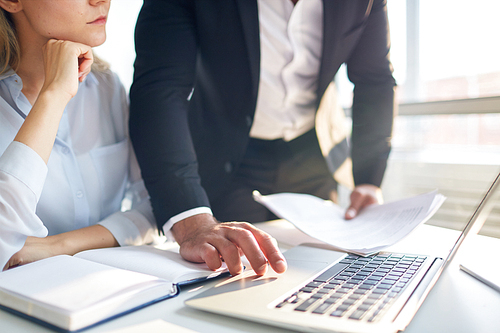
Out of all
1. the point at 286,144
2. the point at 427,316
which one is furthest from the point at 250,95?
the point at 427,316

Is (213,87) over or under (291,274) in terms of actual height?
over

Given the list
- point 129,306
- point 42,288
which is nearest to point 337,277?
point 129,306

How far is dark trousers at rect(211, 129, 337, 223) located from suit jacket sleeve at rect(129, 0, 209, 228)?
0.35 meters

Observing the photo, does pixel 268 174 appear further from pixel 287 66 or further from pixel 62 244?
pixel 62 244

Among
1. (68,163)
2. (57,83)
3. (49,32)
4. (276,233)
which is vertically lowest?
(276,233)

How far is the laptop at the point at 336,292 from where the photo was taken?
0.37 metres

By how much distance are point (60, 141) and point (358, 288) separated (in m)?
0.75

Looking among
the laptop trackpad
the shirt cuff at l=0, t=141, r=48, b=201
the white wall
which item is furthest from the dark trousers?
the white wall

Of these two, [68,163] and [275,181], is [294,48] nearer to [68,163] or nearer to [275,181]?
[275,181]

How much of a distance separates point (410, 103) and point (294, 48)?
1.44m

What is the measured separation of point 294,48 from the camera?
1.16 metres

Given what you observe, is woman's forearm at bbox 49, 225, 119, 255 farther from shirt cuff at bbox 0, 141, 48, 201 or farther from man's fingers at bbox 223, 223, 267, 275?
man's fingers at bbox 223, 223, 267, 275

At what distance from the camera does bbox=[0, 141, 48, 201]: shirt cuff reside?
1.91 ft

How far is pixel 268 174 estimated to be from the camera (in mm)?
1244
